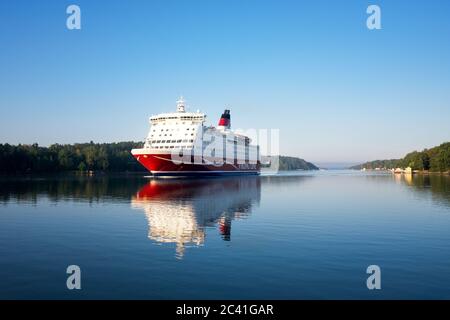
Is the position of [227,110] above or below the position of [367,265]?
above

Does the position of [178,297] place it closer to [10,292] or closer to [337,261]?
[10,292]

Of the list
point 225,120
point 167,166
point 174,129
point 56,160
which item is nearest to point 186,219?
point 167,166

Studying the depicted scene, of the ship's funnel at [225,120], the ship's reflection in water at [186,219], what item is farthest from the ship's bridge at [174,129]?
the ship's reflection in water at [186,219]

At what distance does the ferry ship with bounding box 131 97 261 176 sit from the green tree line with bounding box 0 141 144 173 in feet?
211

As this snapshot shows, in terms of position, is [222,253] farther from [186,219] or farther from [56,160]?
[56,160]

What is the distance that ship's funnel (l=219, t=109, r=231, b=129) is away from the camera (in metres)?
130

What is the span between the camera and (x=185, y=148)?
301 feet

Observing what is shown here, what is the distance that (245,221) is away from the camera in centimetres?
2786

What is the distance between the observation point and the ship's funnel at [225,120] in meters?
130

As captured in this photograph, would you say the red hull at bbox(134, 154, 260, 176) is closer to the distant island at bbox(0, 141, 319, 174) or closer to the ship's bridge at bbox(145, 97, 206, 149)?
the ship's bridge at bbox(145, 97, 206, 149)

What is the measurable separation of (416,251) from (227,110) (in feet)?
383

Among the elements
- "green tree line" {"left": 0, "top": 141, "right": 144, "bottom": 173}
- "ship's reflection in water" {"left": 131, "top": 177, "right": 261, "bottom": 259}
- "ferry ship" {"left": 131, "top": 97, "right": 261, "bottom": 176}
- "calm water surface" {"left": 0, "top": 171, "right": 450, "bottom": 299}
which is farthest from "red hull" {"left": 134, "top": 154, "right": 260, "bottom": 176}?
"green tree line" {"left": 0, "top": 141, "right": 144, "bottom": 173}

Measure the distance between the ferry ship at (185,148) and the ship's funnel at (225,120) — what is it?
350 inches
